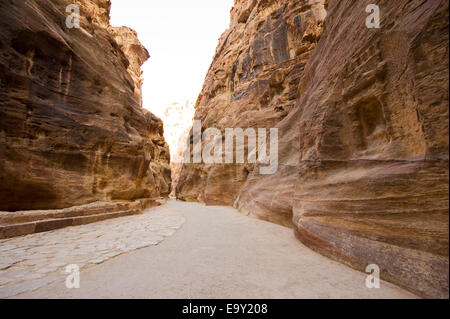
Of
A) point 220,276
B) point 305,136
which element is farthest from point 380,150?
point 220,276

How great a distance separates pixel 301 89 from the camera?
25.9ft

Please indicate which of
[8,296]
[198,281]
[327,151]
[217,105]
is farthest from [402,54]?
[217,105]

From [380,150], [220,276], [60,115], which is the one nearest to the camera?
[220,276]

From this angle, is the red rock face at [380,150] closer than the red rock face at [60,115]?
Yes

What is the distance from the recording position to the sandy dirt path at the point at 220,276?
2131 millimetres

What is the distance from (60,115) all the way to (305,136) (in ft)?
30.5

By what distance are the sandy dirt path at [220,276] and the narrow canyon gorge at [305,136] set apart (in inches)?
20.6

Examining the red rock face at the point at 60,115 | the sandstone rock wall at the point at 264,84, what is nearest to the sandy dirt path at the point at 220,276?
the sandstone rock wall at the point at 264,84

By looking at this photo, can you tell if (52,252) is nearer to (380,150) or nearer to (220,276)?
(220,276)

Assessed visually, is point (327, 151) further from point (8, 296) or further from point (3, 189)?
point (3, 189)

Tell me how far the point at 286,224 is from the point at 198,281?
451 cm

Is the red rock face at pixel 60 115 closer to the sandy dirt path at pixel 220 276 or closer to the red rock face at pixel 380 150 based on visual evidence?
the sandy dirt path at pixel 220 276

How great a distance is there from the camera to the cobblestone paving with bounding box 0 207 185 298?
2.49 m

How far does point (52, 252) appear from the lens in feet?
11.8
